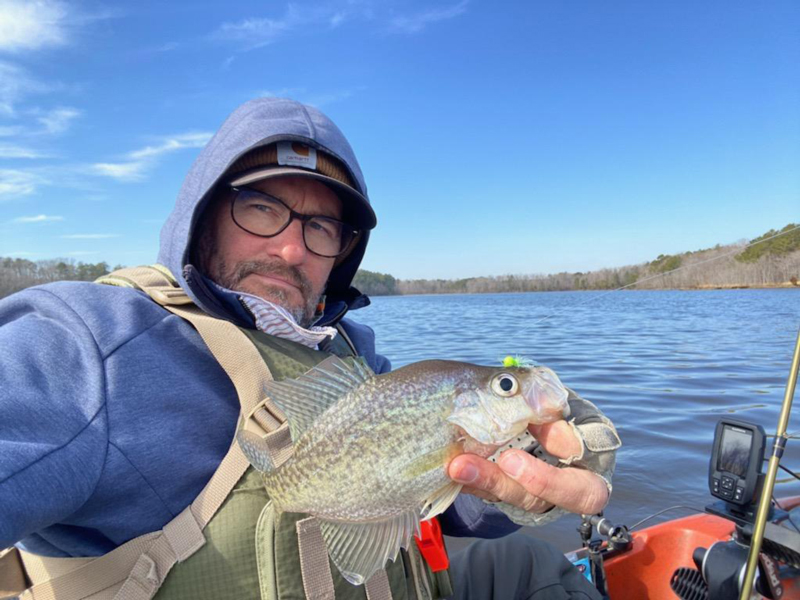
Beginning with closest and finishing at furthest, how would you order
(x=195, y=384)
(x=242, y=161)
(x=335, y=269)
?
(x=195, y=384) < (x=242, y=161) < (x=335, y=269)

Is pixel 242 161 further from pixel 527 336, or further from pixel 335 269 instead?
pixel 527 336

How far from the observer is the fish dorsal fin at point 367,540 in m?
2.01

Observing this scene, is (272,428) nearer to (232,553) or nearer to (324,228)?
(232,553)

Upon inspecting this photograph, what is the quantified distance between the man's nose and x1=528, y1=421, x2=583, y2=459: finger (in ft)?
5.51

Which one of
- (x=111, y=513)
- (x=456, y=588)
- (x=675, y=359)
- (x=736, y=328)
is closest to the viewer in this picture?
(x=111, y=513)

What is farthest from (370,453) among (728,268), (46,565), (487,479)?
(728,268)

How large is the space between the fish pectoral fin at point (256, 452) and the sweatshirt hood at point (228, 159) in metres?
0.86

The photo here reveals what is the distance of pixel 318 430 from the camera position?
2.00 m

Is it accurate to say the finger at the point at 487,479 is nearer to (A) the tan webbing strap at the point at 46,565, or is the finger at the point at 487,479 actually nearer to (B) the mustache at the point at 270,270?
(A) the tan webbing strap at the point at 46,565

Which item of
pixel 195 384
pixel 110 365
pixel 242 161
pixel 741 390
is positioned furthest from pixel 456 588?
pixel 741 390

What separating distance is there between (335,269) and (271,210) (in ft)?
3.07

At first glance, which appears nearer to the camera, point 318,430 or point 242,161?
point 318,430

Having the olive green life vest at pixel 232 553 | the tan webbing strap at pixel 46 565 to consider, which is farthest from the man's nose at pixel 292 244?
the tan webbing strap at pixel 46 565

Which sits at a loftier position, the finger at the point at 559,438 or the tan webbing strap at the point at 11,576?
the finger at the point at 559,438
